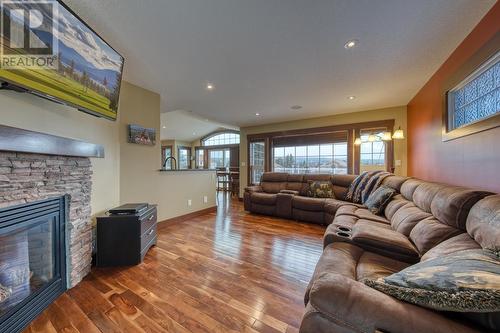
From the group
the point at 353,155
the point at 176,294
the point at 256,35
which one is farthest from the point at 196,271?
the point at 353,155

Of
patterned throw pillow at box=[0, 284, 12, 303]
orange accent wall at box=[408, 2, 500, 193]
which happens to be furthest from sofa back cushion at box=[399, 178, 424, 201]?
patterned throw pillow at box=[0, 284, 12, 303]

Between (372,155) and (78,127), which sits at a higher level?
(78,127)

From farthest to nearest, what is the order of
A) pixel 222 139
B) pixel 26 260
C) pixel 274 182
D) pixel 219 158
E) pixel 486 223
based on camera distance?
pixel 219 158, pixel 222 139, pixel 274 182, pixel 26 260, pixel 486 223

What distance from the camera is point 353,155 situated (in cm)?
459

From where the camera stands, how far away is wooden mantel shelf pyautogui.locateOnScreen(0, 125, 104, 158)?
3.87ft

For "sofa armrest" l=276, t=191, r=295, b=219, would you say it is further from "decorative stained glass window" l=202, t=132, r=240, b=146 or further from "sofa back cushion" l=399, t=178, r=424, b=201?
"decorative stained glass window" l=202, t=132, r=240, b=146

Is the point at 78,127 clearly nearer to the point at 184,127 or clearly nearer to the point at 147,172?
the point at 147,172

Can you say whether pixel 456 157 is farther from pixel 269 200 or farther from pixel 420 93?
→ pixel 269 200

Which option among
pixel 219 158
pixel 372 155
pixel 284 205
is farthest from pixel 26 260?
pixel 219 158

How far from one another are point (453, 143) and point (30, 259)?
13.9 ft

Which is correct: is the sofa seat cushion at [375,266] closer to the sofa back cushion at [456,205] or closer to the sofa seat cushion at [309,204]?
the sofa back cushion at [456,205]

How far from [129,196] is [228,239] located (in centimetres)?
162

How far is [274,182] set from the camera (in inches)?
191

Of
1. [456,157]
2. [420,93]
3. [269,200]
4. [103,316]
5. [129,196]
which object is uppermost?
[420,93]
